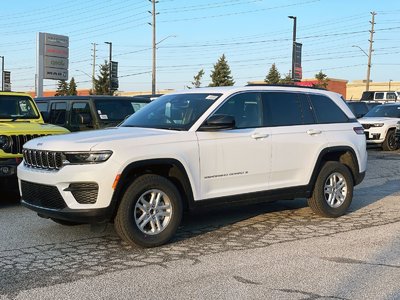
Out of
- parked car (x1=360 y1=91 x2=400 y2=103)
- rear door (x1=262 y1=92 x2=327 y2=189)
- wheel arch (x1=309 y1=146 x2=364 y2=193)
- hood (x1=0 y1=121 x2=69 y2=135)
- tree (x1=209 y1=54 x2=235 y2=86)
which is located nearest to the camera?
rear door (x1=262 y1=92 x2=327 y2=189)

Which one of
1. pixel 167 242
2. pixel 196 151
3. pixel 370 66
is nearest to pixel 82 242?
pixel 167 242

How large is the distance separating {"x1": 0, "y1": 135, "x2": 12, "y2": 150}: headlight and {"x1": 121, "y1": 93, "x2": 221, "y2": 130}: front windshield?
2.29 meters

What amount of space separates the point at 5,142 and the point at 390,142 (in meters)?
15.0

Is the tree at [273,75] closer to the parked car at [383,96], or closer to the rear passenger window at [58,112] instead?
the parked car at [383,96]

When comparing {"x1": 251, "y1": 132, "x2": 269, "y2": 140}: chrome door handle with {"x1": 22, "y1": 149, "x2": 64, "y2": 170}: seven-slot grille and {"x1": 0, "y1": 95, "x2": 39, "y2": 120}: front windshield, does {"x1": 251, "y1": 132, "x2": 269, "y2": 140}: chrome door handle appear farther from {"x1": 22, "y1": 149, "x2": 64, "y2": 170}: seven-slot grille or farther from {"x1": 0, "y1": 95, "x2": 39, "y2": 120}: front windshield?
{"x1": 0, "y1": 95, "x2": 39, "y2": 120}: front windshield

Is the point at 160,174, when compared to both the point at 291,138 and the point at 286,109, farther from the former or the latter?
the point at 286,109

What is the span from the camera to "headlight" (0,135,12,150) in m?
8.12

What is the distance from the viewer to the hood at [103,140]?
18.4 ft

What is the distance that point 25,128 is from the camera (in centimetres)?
860

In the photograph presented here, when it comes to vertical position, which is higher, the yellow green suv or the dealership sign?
the dealership sign

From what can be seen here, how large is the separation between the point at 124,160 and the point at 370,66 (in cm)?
5051

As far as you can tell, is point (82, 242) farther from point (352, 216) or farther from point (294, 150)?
point (352, 216)

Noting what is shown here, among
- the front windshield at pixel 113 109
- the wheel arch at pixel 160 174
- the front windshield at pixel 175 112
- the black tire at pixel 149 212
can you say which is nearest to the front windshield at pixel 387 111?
the front windshield at pixel 113 109

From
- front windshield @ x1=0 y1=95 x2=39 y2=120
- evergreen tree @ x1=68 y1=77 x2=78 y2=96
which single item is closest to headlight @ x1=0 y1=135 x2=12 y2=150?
front windshield @ x1=0 y1=95 x2=39 y2=120
